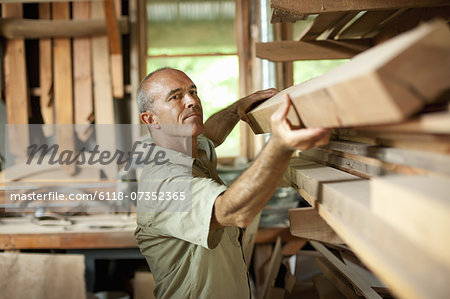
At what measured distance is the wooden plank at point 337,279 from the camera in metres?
2.06

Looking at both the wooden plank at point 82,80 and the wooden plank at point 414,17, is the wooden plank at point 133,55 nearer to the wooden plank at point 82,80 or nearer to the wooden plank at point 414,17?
the wooden plank at point 82,80

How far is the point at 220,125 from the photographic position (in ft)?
7.32

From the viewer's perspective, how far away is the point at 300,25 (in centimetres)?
399

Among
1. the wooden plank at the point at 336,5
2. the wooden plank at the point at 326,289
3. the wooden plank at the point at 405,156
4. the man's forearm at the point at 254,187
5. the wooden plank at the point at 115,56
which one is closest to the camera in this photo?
the wooden plank at the point at 405,156

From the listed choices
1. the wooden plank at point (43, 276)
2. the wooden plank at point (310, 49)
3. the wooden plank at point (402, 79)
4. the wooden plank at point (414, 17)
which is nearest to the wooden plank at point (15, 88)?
the wooden plank at point (43, 276)

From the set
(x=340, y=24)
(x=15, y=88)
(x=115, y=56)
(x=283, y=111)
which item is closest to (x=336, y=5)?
(x=340, y=24)

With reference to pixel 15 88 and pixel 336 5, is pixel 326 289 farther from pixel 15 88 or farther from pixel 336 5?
pixel 15 88

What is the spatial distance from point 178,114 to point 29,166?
223cm

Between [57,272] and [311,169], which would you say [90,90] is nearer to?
[57,272]

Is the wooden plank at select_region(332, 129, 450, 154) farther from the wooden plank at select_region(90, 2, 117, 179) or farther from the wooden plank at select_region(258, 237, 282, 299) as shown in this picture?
the wooden plank at select_region(90, 2, 117, 179)

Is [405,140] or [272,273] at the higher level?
[405,140]

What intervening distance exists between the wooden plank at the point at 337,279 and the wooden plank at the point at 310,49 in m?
1.20

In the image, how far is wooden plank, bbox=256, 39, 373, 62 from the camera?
6.76ft

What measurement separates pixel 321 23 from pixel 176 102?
0.75 meters
